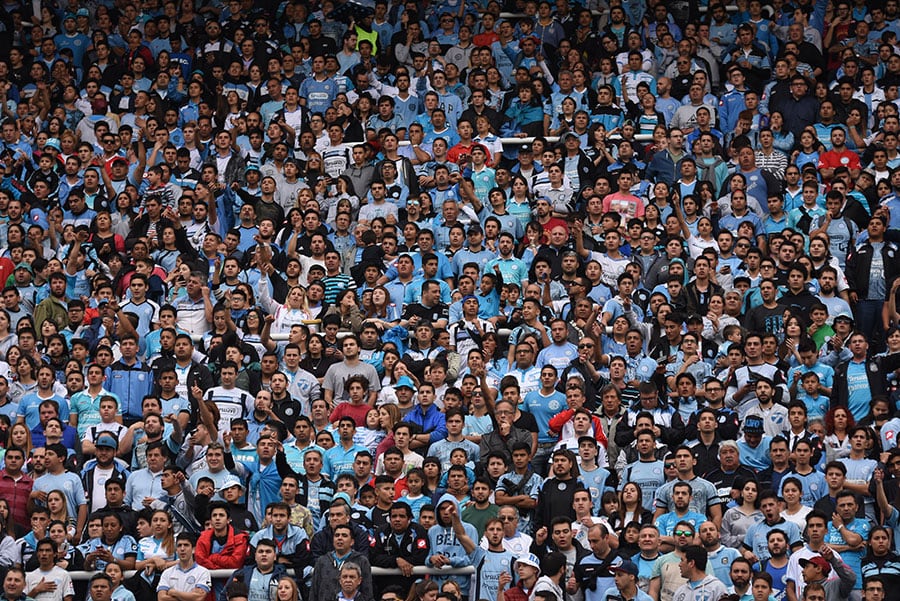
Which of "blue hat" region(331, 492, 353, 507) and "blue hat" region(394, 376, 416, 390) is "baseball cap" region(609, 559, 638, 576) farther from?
"blue hat" region(394, 376, 416, 390)

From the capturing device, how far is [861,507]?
1853 cm

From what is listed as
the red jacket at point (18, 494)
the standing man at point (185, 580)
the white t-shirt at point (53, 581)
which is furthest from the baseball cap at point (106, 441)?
the standing man at point (185, 580)

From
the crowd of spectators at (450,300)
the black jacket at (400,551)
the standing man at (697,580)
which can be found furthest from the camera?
the crowd of spectators at (450,300)

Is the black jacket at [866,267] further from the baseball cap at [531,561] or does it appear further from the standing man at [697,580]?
the baseball cap at [531,561]

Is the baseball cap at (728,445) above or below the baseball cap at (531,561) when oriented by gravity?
above

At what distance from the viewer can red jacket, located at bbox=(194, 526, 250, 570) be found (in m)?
Result: 18.2

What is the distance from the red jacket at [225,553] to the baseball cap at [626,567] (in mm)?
3530

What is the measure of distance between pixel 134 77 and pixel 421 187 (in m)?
5.33

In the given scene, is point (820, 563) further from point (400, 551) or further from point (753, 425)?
point (400, 551)

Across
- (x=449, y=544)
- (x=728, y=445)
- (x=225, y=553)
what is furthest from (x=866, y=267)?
(x=225, y=553)

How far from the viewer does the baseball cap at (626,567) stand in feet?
57.3

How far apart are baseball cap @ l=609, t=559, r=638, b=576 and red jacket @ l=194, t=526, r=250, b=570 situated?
3.53 meters

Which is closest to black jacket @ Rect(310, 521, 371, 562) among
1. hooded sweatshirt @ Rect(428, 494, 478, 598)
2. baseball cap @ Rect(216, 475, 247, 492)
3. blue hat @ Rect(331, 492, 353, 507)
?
blue hat @ Rect(331, 492, 353, 507)

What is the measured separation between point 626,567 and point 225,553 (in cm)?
384
